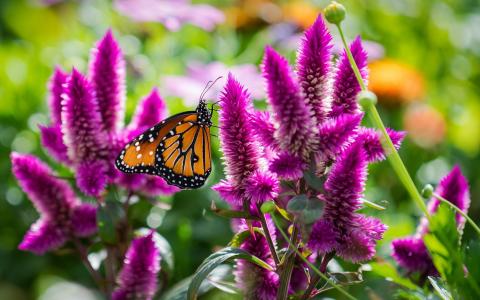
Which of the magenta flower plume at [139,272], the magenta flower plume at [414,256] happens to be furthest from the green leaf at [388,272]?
the magenta flower plume at [139,272]

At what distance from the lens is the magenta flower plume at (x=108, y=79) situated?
1138 mm

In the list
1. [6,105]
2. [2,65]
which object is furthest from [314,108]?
[2,65]

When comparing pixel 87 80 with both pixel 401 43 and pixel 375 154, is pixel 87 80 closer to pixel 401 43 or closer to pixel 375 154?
pixel 375 154

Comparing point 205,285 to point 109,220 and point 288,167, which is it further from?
point 288,167

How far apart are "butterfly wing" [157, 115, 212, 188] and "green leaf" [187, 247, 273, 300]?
0.78ft

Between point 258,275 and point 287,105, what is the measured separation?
288 mm

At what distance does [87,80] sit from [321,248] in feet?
1.57

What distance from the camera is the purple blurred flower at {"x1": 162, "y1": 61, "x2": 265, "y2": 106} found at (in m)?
1.77

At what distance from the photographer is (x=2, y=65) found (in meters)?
2.34

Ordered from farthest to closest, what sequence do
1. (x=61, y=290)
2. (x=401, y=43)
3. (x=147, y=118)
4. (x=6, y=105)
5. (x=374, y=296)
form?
(x=401, y=43)
(x=6, y=105)
(x=61, y=290)
(x=147, y=118)
(x=374, y=296)

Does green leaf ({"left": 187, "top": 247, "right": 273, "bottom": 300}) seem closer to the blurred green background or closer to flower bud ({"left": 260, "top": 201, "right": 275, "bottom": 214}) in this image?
flower bud ({"left": 260, "top": 201, "right": 275, "bottom": 214})

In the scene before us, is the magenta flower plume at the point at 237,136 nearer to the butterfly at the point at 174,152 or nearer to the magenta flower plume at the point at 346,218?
the magenta flower plume at the point at 346,218

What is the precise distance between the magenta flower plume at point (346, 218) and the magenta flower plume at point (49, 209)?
491mm

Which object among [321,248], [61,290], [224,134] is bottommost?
[61,290]
